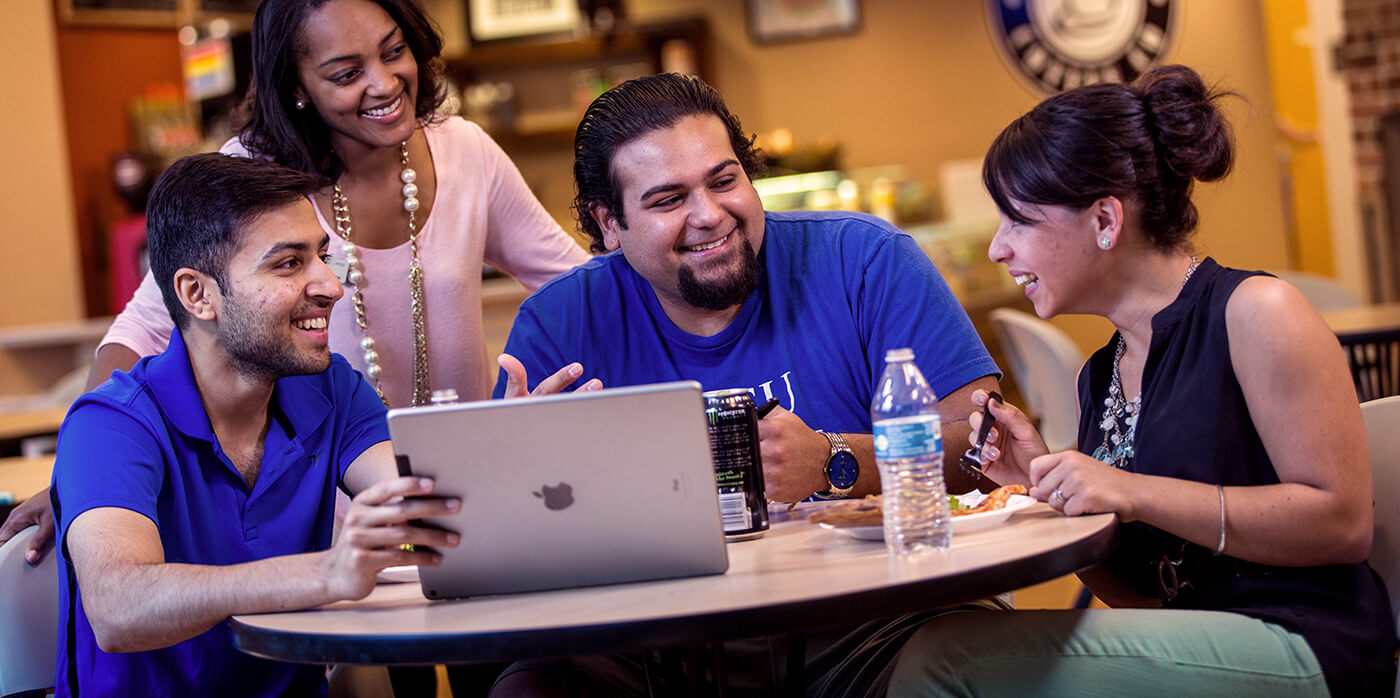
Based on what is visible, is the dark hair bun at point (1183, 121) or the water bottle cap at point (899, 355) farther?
the dark hair bun at point (1183, 121)

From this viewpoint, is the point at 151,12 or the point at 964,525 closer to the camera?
the point at 964,525

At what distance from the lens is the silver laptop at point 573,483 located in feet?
4.20

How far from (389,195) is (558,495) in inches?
55.2

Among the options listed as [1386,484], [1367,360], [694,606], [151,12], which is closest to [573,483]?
[694,606]

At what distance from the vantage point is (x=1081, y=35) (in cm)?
747

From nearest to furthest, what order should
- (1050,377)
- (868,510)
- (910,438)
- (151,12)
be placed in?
(910,438)
(868,510)
(1050,377)
(151,12)

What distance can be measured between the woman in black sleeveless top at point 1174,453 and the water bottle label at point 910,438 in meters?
0.17

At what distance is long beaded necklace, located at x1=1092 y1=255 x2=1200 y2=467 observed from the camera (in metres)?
1.72

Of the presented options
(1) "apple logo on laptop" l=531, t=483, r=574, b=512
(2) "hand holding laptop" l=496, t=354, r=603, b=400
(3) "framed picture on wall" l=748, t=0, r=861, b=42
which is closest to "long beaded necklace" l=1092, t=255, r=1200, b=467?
(2) "hand holding laptop" l=496, t=354, r=603, b=400

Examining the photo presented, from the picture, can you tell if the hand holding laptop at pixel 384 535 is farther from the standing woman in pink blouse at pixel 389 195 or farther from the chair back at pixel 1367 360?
the chair back at pixel 1367 360

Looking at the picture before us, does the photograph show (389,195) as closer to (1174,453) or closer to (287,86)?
(287,86)

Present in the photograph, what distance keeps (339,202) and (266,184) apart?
66 centimetres

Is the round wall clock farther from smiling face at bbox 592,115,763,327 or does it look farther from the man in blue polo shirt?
the man in blue polo shirt

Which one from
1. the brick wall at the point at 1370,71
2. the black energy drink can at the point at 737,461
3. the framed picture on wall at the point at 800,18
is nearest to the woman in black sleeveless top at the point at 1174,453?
the black energy drink can at the point at 737,461
